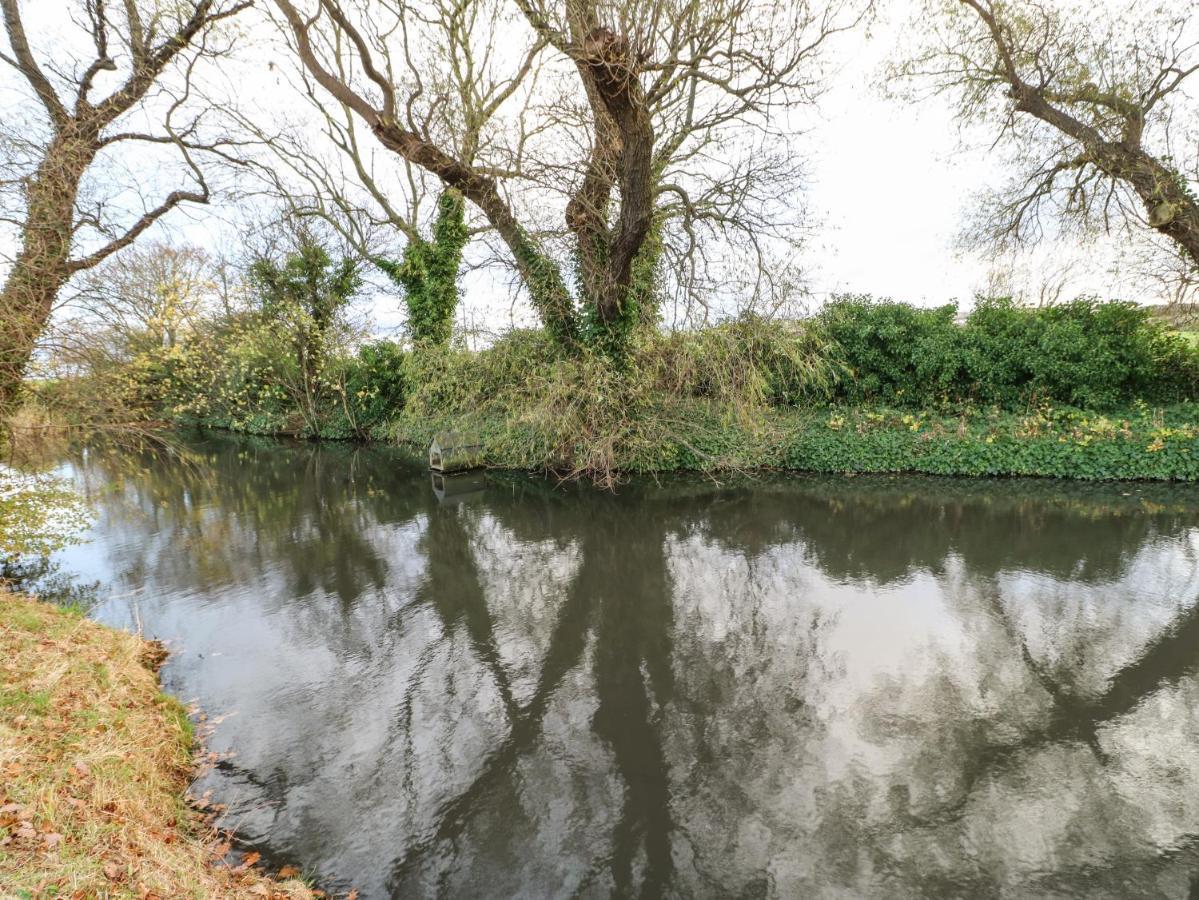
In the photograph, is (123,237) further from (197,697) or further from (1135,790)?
(1135,790)

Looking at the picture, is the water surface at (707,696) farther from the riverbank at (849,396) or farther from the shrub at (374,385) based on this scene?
the shrub at (374,385)

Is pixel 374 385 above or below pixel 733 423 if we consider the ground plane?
above

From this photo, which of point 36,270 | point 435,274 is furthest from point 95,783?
point 435,274

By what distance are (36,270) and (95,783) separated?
5092mm

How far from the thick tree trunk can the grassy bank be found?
245 cm

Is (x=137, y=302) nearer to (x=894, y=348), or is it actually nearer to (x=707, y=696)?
(x=707, y=696)

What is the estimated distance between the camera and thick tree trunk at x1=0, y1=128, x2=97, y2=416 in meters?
5.66

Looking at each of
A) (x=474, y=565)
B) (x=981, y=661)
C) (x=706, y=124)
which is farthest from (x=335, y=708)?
(x=706, y=124)

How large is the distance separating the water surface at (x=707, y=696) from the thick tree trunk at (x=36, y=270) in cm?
184

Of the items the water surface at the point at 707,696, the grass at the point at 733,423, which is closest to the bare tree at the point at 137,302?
the water surface at the point at 707,696

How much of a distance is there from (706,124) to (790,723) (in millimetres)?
9755

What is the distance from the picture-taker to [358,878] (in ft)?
10.6

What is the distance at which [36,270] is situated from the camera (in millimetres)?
5746

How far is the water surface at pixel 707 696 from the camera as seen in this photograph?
330 centimetres
